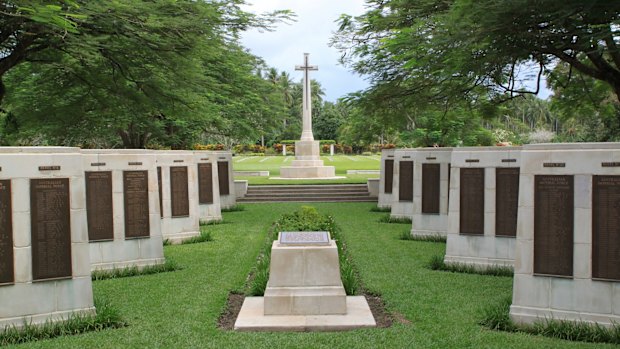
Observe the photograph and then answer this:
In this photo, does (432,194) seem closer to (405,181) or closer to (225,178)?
(405,181)

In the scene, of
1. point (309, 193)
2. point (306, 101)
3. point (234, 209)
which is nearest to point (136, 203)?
point (234, 209)

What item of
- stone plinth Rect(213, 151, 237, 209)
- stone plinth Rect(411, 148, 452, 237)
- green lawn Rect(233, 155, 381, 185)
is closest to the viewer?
stone plinth Rect(411, 148, 452, 237)

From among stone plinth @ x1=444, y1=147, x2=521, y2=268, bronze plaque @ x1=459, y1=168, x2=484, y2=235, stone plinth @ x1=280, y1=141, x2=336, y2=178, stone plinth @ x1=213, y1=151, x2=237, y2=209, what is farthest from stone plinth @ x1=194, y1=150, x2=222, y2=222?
stone plinth @ x1=280, y1=141, x2=336, y2=178

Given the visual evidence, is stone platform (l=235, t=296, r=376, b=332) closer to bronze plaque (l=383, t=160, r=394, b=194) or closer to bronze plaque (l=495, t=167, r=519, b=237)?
bronze plaque (l=495, t=167, r=519, b=237)

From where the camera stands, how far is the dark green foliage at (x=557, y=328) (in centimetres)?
673

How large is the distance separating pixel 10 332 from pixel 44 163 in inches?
80.3

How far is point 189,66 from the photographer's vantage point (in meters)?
15.9

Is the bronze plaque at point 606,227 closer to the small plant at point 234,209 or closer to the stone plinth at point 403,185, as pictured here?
the stone plinth at point 403,185

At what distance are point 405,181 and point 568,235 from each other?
34.2ft

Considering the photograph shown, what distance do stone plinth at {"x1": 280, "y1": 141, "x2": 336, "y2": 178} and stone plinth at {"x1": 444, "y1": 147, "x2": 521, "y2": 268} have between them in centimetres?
2274

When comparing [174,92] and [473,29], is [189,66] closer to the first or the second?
[174,92]

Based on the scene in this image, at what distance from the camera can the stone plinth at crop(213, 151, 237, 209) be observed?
68.6 ft

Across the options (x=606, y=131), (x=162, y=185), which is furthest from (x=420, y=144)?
(x=162, y=185)

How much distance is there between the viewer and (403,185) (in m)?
17.7
